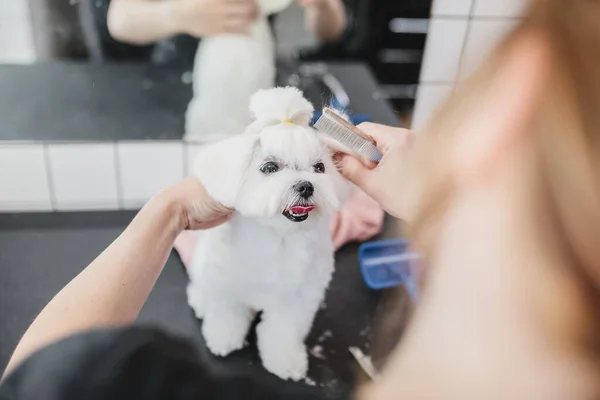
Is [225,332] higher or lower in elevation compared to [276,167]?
lower

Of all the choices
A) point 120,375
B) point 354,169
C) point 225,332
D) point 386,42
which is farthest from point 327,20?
point 120,375

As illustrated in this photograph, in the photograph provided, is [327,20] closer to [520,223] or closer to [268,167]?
[268,167]

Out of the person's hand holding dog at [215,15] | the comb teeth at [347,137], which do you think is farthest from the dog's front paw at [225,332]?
the person's hand holding dog at [215,15]

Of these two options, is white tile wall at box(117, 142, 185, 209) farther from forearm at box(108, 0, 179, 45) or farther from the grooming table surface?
forearm at box(108, 0, 179, 45)

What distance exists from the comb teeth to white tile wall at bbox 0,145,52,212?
0.61 metres

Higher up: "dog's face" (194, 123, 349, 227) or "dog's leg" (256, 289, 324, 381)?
"dog's face" (194, 123, 349, 227)

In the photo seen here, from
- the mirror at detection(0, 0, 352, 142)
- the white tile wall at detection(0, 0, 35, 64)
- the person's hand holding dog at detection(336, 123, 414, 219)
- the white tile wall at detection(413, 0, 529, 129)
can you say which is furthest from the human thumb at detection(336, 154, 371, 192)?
the white tile wall at detection(0, 0, 35, 64)

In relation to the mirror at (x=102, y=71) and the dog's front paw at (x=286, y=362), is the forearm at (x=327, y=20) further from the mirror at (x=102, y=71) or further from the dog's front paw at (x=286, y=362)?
the dog's front paw at (x=286, y=362)

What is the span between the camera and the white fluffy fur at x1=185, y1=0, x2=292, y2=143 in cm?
87

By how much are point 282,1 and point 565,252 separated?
2.27ft

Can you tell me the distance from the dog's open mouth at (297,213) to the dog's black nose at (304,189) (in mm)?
15

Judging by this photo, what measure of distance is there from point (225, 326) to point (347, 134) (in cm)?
35

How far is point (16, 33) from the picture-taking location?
2.91 ft

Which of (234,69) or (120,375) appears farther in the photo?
(234,69)
